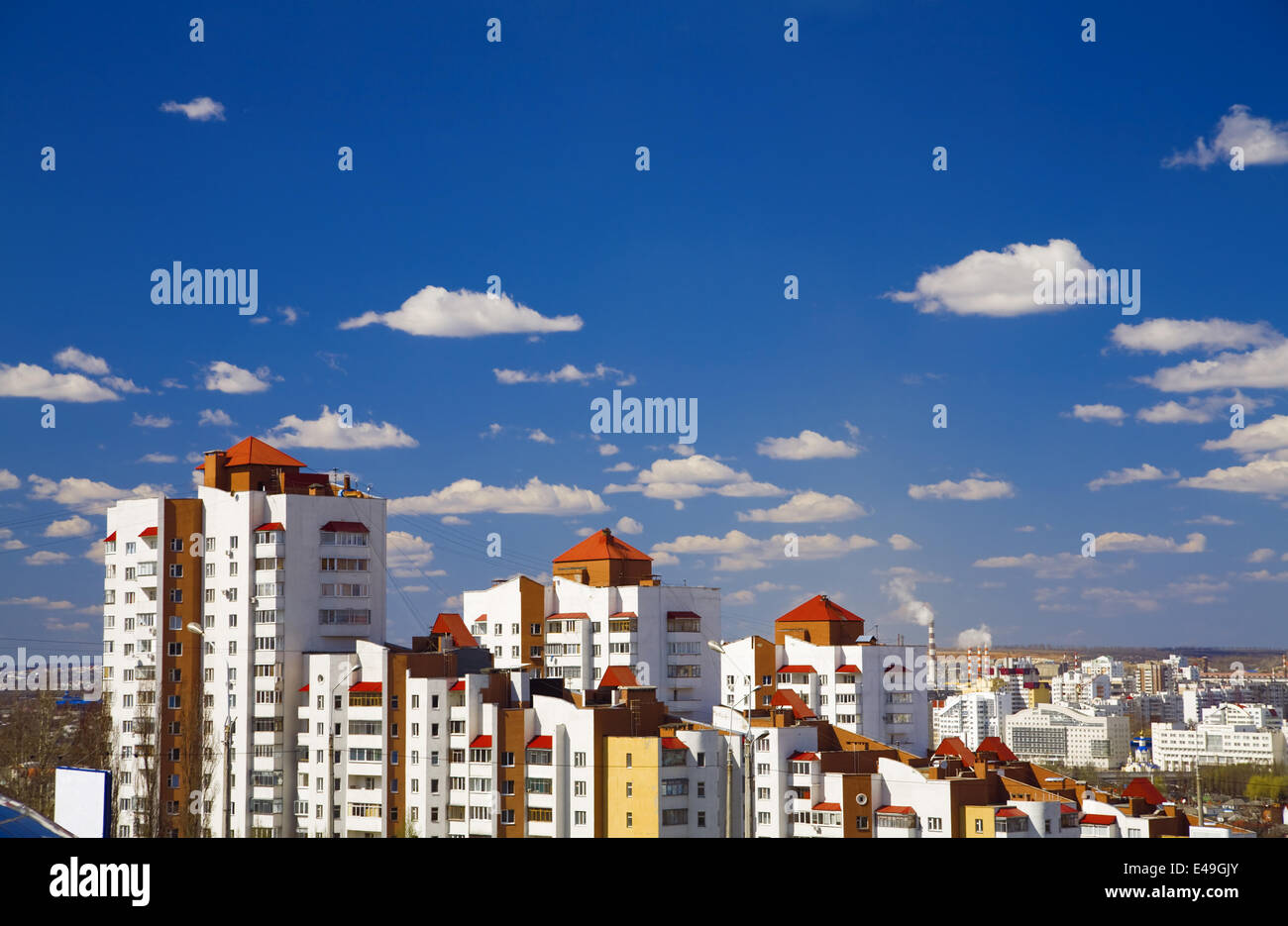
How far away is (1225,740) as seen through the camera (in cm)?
6769

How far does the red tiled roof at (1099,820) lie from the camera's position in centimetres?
2430

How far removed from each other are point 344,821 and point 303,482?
7.24 m

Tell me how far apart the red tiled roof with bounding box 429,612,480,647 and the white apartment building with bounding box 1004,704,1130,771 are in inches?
2073

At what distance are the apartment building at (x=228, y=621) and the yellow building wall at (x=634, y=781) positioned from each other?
6.44 metres

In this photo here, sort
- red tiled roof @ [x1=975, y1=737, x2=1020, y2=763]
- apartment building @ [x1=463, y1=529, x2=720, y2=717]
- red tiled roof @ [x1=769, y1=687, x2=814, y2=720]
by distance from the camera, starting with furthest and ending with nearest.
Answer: apartment building @ [x1=463, y1=529, x2=720, y2=717]
red tiled roof @ [x1=769, y1=687, x2=814, y2=720]
red tiled roof @ [x1=975, y1=737, x2=1020, y2=763]

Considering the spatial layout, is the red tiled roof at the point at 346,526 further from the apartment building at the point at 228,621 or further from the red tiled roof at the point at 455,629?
the red tiled roof at the point at 455,629

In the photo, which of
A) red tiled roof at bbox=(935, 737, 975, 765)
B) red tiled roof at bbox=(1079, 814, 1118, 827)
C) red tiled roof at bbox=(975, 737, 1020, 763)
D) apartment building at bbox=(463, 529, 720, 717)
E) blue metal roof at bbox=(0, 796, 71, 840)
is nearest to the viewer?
blue metal roof at bbox=(0, 796, 71, 840)

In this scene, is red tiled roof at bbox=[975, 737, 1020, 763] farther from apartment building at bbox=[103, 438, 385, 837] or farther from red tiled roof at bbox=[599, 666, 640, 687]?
apartment building at bbox=[103, 438, 385, 837]

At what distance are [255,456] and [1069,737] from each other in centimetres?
6822

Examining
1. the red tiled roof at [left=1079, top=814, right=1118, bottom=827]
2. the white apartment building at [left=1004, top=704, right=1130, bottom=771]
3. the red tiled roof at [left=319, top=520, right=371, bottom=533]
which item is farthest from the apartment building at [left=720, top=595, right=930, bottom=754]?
the white apartment building at [left=1004, top=704, right=1130, bottom=771]

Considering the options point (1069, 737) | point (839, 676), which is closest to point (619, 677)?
point (839, 676)

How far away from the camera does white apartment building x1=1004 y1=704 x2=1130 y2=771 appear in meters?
80.9
